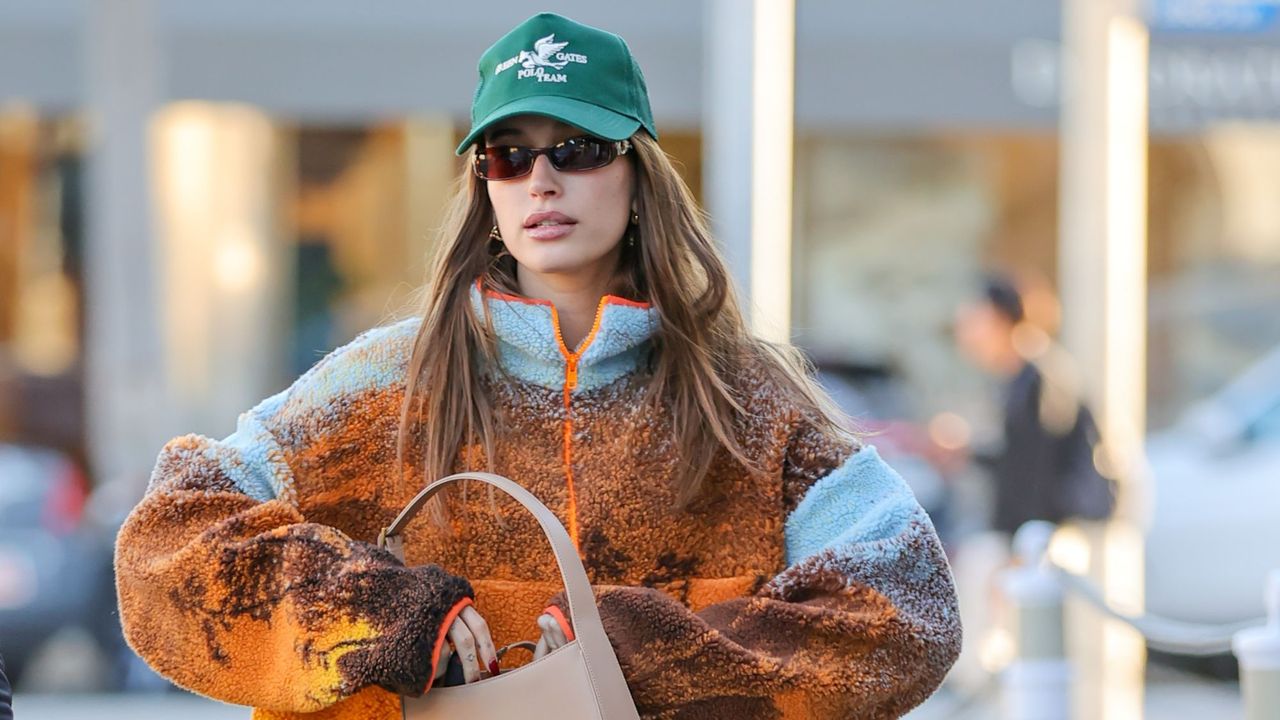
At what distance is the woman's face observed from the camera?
2.25 metres

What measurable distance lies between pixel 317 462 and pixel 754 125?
2.06 m

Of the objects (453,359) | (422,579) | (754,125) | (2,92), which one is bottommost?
(422,579)

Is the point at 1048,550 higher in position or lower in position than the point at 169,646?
lower

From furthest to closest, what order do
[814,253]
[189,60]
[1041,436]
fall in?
1. [814,253]
2. [189,60]
3. [1041,436]

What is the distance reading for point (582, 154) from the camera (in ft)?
7.40

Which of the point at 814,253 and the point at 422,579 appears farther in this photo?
the point at 814,253

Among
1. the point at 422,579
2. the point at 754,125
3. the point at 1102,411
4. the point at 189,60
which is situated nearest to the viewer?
the point at 422,579

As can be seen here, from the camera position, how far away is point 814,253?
11.8m

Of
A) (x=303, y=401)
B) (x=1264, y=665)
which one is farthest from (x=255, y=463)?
(x=1264, y=665)

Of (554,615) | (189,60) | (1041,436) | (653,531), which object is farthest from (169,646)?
(189,60)

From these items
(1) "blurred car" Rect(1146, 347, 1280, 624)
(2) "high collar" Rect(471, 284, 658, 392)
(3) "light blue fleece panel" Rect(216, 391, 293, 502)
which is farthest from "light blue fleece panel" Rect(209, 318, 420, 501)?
(1) "blurred car" Rect(1146, 347, 1280, 624)

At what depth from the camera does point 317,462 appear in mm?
2238

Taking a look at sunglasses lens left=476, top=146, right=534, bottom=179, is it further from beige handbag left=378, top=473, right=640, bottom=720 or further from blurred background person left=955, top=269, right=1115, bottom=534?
blurred background person left=955, top=269, right=1115, bottom=534

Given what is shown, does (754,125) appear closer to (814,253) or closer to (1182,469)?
(1182,469)
